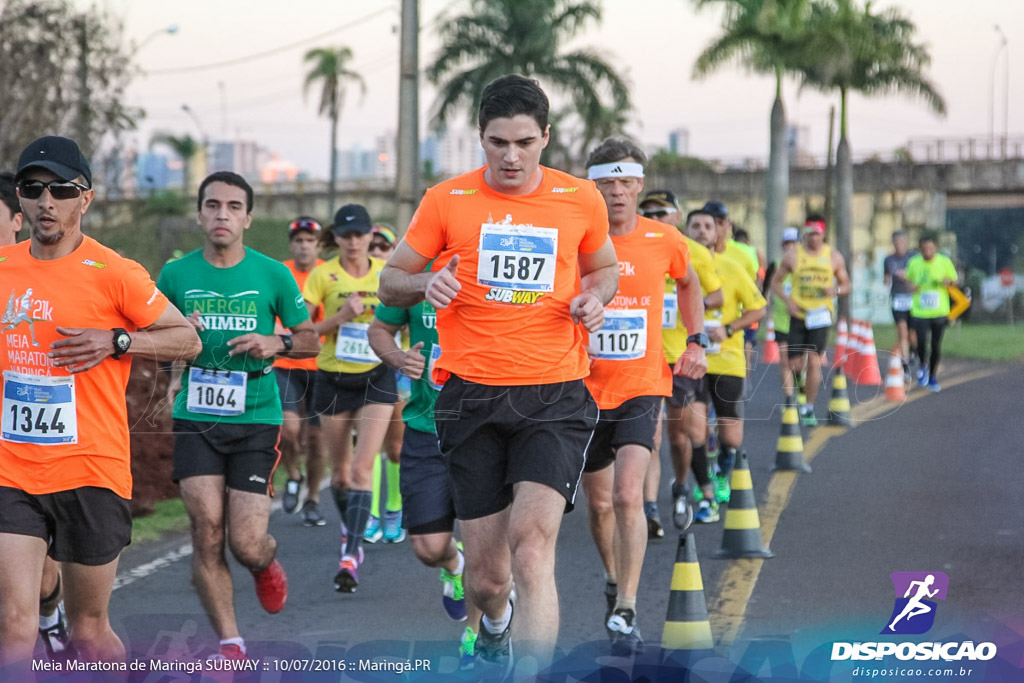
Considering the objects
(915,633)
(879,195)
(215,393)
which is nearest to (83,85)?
(215,393)

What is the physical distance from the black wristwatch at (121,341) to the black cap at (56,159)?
22.1 inches

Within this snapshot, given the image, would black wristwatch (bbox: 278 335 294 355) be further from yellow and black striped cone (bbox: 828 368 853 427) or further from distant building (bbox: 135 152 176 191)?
distant building (bbox: 135 152 176 191)

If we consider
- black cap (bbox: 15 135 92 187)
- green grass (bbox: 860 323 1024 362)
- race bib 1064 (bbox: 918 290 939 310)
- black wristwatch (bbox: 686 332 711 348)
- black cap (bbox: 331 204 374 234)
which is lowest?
green grass (bbox: 860 323 1024 362)

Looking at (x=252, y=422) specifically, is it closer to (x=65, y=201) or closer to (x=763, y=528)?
(x=65, y=201)

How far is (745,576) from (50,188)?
450 centimetres

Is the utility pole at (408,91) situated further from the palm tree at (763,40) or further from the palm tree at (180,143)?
the palm tree at (180,143)

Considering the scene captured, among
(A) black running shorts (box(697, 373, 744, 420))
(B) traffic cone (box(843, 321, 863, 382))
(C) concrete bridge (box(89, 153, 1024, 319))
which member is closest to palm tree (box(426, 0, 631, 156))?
(C) concrete bridge (box(89, 153, 1024, 319))

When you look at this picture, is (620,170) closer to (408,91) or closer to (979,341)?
(408,91)

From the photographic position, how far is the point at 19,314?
4.88 metres

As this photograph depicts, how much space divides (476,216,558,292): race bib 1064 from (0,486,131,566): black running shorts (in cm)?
152

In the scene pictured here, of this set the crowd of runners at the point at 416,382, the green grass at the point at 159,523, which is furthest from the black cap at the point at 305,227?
the green grass at the point at 159,523

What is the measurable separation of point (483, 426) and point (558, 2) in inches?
1476

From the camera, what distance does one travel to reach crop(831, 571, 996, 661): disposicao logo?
225 inches

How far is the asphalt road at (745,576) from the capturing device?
6.60 m
